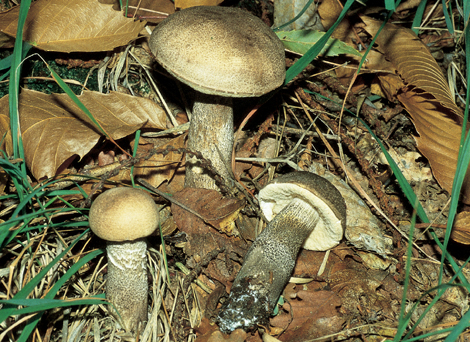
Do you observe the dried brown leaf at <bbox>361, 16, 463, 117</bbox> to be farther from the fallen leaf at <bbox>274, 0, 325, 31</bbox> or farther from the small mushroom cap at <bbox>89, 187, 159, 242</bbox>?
the small mushroom cap at <bbox>89, 187, 159, 242</bbox>

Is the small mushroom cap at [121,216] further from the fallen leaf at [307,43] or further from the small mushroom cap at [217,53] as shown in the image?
the fallen leaf at [307,43]

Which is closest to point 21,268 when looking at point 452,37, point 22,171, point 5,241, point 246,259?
point 5,241

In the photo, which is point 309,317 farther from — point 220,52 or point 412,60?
point 412,60

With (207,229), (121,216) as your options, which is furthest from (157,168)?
(121,216)

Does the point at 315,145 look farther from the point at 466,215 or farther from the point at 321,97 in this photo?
the point at 466,215

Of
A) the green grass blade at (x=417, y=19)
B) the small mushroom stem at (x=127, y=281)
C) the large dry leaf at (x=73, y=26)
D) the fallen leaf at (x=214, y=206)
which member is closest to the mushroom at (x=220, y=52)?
the large dry leaf at (x=73, y=26)
